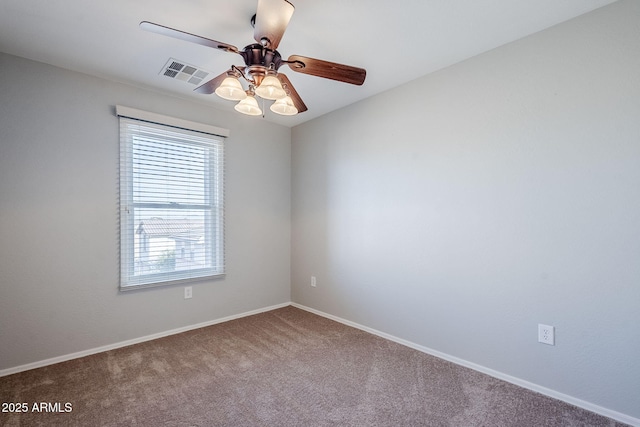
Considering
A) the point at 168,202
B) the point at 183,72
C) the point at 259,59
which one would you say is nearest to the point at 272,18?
the point at 259,59

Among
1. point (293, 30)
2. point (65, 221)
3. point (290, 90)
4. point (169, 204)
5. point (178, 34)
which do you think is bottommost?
point (65, 221)

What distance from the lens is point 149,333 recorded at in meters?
2.94

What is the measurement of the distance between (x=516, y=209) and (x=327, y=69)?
1.64 meters

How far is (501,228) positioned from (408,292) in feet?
3.27

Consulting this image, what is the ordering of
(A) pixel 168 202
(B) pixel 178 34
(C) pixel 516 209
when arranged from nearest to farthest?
1. (B) pixel 178 34
2. (C) pixel 516 209
3. (A) pixel 168 202

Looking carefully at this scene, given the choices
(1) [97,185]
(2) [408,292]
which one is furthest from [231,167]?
(2) [408,292]

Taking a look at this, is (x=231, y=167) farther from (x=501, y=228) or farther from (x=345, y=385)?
(x=501, y=228)

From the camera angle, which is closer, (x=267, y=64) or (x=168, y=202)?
(x=267, y=64)

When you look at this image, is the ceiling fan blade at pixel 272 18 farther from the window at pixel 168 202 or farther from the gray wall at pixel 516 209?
the window at pixel 168 202

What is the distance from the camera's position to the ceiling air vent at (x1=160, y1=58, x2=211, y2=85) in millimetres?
2490

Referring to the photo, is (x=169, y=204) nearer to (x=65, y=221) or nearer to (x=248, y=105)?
(x=65, y=221)

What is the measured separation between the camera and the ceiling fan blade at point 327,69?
1729 mm

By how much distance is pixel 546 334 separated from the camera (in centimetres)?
203

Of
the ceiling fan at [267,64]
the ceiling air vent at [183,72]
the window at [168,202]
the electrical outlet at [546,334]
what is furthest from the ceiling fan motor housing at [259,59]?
the electrical outlet at [546,334]
